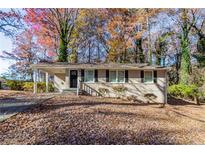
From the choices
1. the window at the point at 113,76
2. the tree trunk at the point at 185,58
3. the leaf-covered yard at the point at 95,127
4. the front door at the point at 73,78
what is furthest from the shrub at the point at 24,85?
the tree trunk at the point at 185,58

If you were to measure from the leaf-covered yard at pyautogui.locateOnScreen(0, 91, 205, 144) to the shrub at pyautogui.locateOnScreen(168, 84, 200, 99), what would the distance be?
3.77 metres

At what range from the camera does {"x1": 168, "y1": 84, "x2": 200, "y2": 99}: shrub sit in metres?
Answer: 13.0

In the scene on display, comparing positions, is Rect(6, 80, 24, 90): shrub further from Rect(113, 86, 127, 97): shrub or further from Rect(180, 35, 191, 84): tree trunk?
Rect(180, 35, 191, 84): tree trunk

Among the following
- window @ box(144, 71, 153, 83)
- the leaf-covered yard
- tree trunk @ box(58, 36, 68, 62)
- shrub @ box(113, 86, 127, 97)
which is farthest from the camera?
tree trunk @ box(58, 36, 68, 62)

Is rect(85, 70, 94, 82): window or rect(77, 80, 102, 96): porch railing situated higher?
rect(85, 70, 94, 82): window

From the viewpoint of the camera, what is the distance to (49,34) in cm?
1420

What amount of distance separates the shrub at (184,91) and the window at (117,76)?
2768mm

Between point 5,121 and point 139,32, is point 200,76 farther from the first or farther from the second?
point 5,121

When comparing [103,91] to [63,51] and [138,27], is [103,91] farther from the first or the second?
[138,27]

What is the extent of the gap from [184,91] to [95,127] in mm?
7369

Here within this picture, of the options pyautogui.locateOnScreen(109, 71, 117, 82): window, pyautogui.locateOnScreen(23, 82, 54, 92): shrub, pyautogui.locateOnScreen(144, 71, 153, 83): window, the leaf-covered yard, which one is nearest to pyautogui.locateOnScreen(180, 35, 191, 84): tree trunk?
pyautogui.locateOnScreen(144, 71, 153, 83): window

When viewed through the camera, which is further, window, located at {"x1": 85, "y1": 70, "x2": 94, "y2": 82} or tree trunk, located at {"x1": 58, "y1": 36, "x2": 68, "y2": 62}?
tree trunk, located at {"x1": 58, "y1": 36, "x2": 68, "y2": 62}

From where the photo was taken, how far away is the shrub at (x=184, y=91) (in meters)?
13.0

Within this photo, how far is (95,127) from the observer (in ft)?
23.5
